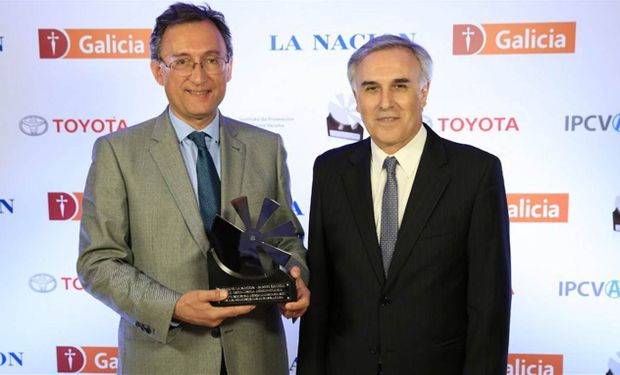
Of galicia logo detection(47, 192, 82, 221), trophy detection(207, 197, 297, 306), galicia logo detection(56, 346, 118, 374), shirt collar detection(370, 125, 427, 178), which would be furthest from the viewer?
galicia logo detection(56, 346, 118, 374)

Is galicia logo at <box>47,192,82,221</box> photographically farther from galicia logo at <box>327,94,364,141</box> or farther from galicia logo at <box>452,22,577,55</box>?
galicia logo at <box>452,22,577,55</box>

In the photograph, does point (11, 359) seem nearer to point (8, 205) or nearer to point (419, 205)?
point (8, 205)

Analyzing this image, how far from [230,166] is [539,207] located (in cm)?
196

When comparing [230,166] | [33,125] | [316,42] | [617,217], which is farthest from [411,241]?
[33,125]

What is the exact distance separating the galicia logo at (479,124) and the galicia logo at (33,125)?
7.01 feet

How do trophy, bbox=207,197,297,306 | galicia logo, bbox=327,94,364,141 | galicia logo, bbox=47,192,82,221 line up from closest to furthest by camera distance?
trophy, bbox=207,197,297,306 → galicia logo, bbox=327,94,364,141 → galicia logo, bbox=47,192,82,221

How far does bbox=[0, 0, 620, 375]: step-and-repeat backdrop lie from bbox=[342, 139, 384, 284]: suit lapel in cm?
139

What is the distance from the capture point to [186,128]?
168 centimetres

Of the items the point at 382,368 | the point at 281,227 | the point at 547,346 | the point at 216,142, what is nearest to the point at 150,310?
the point at 281,227

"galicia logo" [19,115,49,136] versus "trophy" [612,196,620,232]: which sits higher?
"galicia logo" [19,115,49,136]

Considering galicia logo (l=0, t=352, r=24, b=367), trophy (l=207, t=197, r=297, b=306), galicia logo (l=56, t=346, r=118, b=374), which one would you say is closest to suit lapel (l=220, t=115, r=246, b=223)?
trophy (l=207, t=197, r=297, b=306)

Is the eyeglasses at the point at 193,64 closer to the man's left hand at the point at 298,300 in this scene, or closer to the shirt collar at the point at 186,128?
the shirt collar at the point at 186,128

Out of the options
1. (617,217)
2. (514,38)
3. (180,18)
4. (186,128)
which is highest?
(514,38)

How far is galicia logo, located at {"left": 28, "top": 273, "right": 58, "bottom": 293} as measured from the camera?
125 inches
